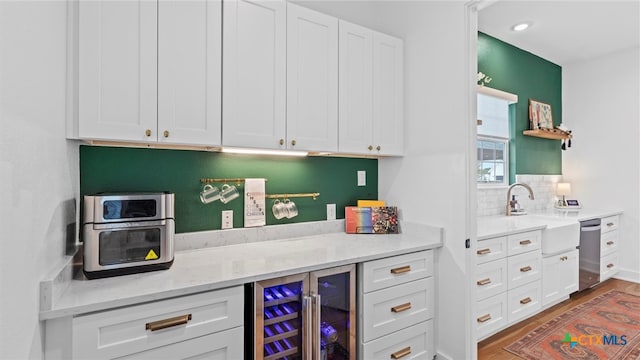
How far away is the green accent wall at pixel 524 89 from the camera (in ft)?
11.8

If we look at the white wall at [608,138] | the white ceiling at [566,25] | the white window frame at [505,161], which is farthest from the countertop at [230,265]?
the white wall at [608,138]

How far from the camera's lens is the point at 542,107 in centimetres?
419

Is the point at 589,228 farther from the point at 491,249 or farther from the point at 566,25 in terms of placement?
the point at 566,25

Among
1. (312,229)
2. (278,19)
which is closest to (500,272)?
(312,229)

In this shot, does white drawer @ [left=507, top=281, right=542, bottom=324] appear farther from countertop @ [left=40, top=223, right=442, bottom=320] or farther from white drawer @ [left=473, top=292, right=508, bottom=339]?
countertop @ [left=40, top=223, right=442, bottom=320]

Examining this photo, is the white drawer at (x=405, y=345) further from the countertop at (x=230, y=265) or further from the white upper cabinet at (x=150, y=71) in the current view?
the white upper cabinet at (x=150, y=71)

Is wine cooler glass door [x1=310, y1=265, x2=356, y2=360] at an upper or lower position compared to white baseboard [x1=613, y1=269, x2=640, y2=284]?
upper

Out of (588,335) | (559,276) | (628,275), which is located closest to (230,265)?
(588,335)

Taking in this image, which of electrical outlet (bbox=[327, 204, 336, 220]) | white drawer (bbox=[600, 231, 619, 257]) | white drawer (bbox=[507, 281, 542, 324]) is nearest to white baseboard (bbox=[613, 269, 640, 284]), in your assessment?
white drawer (bbox=[600, 231, 619, 257])

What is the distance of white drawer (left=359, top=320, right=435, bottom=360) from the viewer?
70.2 inches

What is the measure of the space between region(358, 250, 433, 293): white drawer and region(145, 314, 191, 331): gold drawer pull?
34.6 inches

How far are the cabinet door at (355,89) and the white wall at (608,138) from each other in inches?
155

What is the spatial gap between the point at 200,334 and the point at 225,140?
3.02 feet

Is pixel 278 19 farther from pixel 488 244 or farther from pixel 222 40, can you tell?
pixel 488 244
